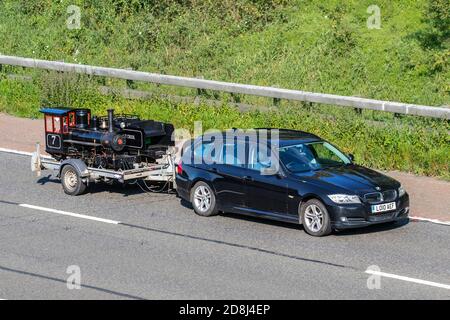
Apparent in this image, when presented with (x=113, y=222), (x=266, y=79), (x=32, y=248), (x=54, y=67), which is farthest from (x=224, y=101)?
→ (x=32, y=248)

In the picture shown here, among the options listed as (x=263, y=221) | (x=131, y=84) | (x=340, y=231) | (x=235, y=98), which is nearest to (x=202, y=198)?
(x=263, y=221)

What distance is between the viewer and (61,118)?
68.9ft

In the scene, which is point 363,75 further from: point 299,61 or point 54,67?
point 54,67

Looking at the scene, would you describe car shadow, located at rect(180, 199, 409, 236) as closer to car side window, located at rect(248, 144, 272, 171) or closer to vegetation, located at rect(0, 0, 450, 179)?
car side window, located at rect(248, 144, 272, 171)

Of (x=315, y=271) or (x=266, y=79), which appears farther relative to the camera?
(x=266, y=79)

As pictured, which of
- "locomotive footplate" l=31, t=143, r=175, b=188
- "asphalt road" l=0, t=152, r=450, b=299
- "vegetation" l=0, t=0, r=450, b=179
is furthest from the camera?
"vegetation" l=0, t=0, r=450, b=179

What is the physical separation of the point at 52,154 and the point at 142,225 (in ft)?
12.3

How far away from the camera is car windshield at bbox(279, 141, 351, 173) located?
60.5 feet

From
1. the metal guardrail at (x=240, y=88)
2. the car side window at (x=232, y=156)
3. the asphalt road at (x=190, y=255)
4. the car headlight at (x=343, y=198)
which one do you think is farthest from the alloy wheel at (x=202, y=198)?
the metal guardrail at (x=240, y=88)

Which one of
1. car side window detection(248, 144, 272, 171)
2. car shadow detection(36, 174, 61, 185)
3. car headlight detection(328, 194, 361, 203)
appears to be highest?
car side window detection(248, 144, 272, 171)

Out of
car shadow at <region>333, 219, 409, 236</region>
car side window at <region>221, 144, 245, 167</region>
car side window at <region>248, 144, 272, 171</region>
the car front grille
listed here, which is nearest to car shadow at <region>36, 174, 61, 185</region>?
car side window at <region>221, 144, 245, 167</region>

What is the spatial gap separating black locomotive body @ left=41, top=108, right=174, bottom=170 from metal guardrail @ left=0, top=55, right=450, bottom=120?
4124mm

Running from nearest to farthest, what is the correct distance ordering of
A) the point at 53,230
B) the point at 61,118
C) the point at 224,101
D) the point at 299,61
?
the point at 53,230 → the point at 61,118 → the point at 224,101 → the point at 299,61

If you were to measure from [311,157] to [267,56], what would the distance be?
32.3 feet
